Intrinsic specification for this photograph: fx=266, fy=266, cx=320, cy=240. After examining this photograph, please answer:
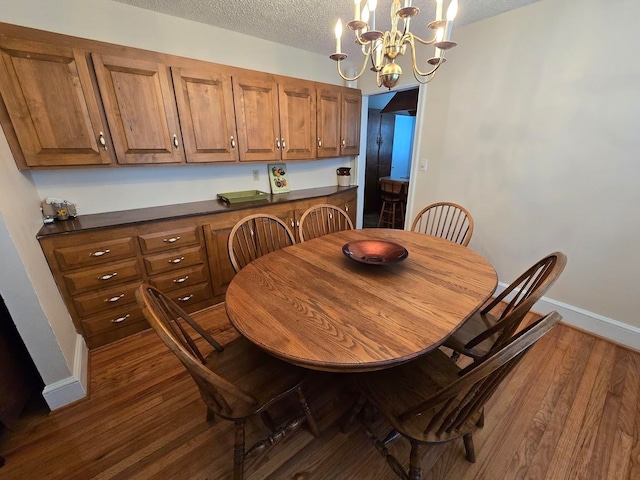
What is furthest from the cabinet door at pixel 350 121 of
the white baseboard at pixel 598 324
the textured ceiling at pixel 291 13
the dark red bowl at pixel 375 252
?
the white baseboard at pixel 598 324

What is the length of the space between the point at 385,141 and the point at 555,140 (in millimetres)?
3298

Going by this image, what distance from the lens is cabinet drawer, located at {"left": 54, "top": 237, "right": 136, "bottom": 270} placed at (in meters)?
1.68

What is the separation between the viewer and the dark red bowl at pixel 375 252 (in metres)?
1.42

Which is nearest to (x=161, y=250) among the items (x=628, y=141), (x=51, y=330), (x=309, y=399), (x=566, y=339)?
(x=51, y=330)

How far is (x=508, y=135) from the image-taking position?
2.20 meters

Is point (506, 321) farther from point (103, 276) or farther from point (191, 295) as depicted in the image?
point (103, 276)

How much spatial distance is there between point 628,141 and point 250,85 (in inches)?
108

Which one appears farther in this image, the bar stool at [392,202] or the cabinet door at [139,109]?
the bar stool at [392,202]

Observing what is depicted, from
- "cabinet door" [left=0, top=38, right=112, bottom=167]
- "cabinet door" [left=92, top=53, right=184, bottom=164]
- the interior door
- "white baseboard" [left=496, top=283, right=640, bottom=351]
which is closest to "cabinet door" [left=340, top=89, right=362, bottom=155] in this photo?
the interior door

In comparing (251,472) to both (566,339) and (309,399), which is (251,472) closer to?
(309,399)

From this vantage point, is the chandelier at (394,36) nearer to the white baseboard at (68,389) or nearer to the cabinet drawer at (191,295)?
the cabinet drawer at (191,295)

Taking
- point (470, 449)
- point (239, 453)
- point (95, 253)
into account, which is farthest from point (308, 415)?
point (95, 253)

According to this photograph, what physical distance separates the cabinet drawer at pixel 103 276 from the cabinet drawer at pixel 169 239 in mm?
140

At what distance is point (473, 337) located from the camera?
4.30 ft
